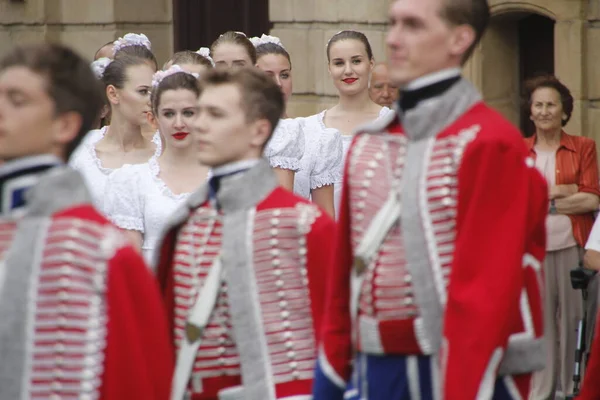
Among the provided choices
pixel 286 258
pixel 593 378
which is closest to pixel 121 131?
pixel 286 258

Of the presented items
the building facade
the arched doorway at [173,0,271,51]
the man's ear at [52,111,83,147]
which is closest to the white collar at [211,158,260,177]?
the man's ear at [52,111,83,147]

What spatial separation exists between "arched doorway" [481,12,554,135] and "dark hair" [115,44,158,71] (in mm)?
3093

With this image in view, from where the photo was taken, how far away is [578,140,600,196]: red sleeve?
9382mm

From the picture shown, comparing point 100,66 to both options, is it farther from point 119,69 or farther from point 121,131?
point 121,131

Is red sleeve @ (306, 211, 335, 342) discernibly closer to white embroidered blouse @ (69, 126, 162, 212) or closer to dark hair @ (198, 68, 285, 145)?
dark hair @ (198, 68, 285, 145)

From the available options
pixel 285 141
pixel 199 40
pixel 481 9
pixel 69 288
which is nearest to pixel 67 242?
pixel 69 288

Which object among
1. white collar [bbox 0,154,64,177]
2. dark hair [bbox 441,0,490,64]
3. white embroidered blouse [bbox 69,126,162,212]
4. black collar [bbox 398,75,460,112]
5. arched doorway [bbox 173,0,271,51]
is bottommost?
white embroidered blouse [bbox 69,126,162,212]

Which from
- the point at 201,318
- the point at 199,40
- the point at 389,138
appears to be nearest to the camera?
the point at 389,138

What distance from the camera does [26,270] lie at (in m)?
4.04

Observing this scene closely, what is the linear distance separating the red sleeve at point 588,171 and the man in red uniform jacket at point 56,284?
5.60 metres

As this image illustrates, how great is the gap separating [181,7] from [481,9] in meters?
Result: 9.89

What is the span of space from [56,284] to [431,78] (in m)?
1.17

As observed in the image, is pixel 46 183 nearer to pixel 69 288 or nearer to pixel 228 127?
pixel 69 288

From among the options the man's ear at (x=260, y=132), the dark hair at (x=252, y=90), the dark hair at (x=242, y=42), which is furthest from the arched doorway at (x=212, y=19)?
the man's ear at (x=260, y=132)
